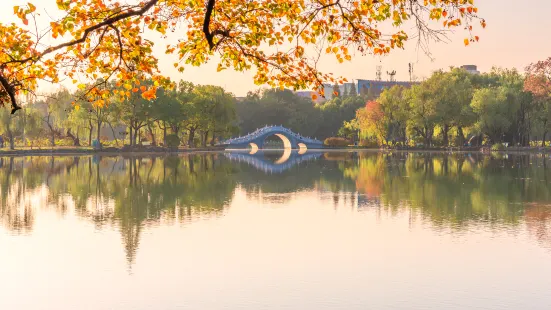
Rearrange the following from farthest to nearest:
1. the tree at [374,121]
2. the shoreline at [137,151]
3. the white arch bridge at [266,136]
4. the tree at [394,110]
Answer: the white arch bridge at [266,136]
the tree at [374,121]
the tree at [394,110]
the shoreline at [137,151]

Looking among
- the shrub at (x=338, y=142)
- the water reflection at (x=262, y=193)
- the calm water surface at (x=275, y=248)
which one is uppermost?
the shrub at (x=338, y=142)

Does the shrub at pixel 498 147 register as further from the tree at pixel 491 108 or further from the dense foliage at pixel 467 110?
the tree at pixel 491 108

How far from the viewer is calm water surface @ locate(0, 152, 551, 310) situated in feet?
46.5

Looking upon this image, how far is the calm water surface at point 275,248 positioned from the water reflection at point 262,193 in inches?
4.1

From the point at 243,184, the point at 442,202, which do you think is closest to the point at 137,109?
the point at 243,184

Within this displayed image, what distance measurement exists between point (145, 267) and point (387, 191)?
64.3ft

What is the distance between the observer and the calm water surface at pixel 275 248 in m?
14.2

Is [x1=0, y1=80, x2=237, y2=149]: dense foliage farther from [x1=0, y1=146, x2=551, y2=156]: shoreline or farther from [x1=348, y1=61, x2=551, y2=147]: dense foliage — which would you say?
[x1=348, y1=61, x2=551, y2=147]: dense foliage

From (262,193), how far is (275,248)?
15.3 m

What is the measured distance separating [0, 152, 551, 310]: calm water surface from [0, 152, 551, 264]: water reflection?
104mm

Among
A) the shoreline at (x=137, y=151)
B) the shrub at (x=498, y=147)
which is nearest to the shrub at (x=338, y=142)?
the shoreline at (x=137, y=151)

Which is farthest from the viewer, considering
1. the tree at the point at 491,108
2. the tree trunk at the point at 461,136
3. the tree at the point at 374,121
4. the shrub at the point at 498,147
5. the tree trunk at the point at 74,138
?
the tree at the point at 374,121

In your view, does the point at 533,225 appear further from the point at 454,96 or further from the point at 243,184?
the point at 454,96

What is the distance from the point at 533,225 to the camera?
2245cm
